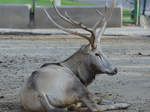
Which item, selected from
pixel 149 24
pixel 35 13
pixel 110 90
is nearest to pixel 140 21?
pixel 149 24

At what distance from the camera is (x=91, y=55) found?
6.76 m

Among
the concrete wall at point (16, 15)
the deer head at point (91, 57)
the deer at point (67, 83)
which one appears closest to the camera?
the deer at point (67, 83)

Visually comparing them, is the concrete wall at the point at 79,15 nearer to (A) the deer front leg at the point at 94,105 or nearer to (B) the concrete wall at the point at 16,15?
(B) the concrete wall at the point at 16,15

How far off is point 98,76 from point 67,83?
2793mm

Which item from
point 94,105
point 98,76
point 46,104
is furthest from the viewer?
point 98,76

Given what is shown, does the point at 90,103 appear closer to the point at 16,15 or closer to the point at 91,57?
the point at 91,57

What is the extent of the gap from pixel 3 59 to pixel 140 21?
863 cm

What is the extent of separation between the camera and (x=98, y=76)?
9.10 metres

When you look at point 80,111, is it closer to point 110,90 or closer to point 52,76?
point 52,76

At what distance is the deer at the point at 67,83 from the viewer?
19.9 ft

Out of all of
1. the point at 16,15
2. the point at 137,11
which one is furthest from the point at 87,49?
the point at 137,11

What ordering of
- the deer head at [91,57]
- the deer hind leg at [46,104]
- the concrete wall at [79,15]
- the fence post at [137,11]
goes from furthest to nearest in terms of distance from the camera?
the fence post at [137,11] → the concrete wall at [79,15] → the deer head at [91,57] → the deer hind leg at [46,104]

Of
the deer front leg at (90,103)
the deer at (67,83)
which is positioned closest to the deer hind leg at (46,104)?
the deer at (67,83)

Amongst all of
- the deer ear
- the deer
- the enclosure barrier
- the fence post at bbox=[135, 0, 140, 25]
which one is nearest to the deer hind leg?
the deer
